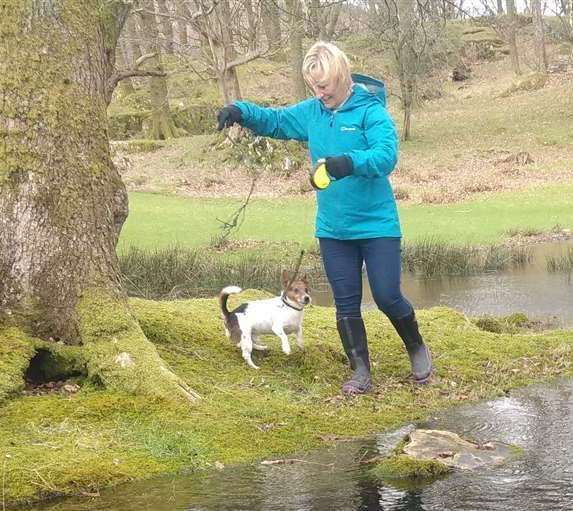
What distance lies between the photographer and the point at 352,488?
477cm

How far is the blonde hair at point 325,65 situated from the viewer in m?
6.30

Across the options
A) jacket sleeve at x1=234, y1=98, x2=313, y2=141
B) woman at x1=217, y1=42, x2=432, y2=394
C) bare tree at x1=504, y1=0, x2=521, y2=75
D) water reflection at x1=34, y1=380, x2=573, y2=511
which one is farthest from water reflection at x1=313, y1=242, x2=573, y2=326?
bare tree at x1=504, y1=0, x2=521, y2=75

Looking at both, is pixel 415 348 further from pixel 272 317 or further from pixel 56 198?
pixel 56 198

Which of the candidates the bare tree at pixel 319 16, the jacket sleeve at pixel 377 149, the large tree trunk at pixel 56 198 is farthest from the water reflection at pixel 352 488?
the bare tree at pixel 319 16

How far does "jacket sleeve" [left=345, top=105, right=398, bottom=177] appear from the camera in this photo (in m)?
6.05

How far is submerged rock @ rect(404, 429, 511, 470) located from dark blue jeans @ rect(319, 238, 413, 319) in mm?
1383

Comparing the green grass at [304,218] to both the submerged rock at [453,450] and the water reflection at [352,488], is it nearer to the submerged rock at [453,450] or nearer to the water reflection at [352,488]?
the submerged rock at [453,450]

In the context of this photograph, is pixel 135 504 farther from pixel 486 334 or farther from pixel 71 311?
pixel 486 334

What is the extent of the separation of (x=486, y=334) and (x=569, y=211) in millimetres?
16510

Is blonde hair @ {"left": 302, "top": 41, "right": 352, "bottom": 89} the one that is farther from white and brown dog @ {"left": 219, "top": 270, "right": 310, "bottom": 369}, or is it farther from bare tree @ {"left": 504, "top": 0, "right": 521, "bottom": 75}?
bare tree @ {"left": 504, "top": 0, "right": 521, "bottom": 75}

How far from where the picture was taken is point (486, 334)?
29.5 feet

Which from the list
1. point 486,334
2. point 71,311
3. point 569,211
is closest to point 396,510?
point 71,311

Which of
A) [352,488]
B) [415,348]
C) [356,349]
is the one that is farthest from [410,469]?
[415,348]

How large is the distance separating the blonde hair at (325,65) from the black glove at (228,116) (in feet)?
2.30
